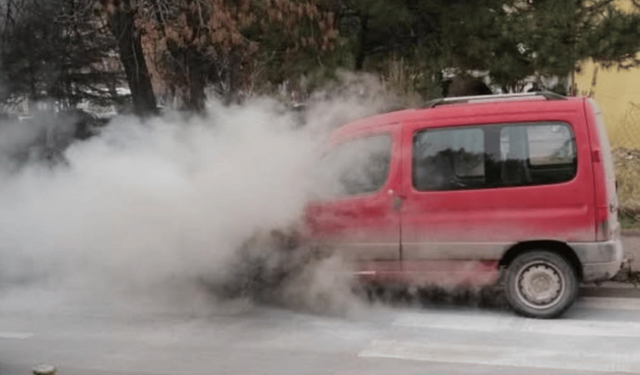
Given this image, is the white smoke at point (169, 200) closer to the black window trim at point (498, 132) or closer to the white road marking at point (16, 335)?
the black window trim at point (498, 132)

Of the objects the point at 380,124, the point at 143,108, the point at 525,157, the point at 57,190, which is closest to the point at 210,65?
the point at 143,108

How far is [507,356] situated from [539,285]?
3.81 ft

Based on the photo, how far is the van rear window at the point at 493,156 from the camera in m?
7.07

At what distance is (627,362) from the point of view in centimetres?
605

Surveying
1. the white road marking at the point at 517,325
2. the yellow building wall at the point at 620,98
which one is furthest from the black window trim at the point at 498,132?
the yellow building wall at the point at 620,98

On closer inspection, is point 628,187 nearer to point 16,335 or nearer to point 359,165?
point 359,165

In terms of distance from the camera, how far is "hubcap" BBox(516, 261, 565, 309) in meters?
7.17

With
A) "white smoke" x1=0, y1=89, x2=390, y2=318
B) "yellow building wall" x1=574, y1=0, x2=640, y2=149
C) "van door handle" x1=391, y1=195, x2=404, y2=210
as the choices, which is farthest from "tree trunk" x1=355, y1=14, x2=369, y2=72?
"yellow building wall" x1=574, y1=0, x2=640, y2=149

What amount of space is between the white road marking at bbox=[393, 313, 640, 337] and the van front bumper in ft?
1.35

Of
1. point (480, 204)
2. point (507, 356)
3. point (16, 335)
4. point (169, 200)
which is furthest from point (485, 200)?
point (16, 335)

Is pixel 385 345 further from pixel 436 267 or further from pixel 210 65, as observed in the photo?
pixel 210 65

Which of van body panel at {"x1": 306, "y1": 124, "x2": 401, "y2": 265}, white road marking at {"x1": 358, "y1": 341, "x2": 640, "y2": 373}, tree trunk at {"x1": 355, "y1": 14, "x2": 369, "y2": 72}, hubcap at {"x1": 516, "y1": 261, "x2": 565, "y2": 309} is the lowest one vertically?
white road marking at {"x1": 358, "y1": 341, "x2": 640, "y2": 373}

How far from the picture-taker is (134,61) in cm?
1308

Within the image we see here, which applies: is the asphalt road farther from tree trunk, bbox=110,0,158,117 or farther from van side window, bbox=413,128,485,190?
tree trunk, bbox=110,0,158,117
